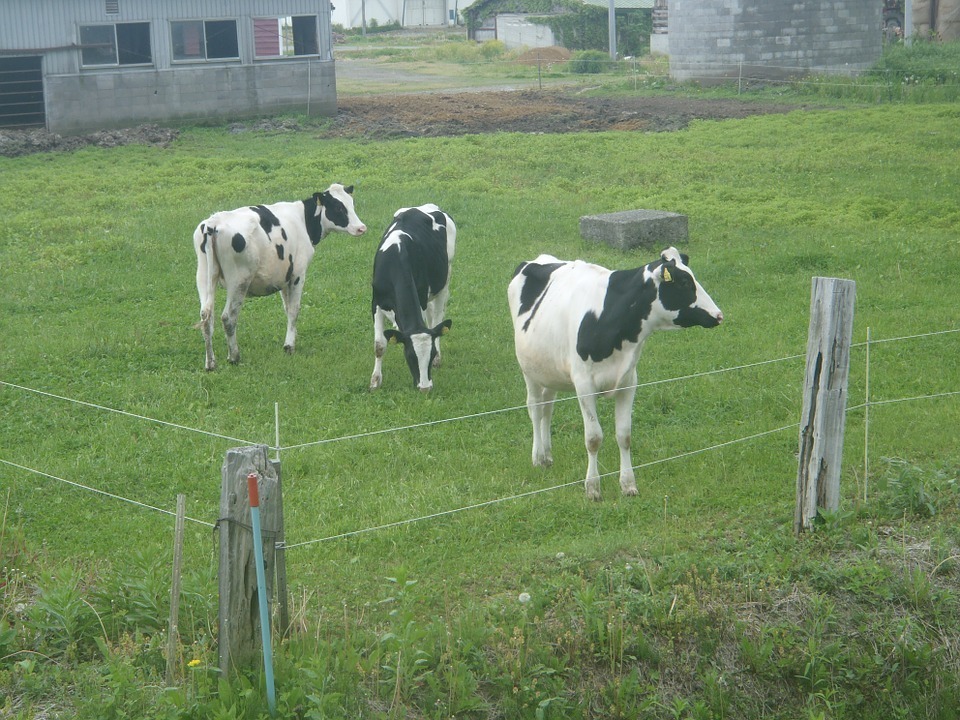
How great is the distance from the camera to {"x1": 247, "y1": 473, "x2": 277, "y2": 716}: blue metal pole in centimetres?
543

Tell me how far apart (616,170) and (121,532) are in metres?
16.2

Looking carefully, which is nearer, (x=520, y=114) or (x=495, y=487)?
(x=495, y=487)

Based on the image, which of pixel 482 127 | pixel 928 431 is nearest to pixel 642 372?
pixel 928 431

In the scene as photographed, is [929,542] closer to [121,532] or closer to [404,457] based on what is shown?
[404,457]

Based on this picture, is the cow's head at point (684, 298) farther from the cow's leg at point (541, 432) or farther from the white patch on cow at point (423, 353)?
the white patch on cow at point (423, 353)

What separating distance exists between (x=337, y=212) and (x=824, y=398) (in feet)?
25.2

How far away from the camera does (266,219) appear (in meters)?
12.9

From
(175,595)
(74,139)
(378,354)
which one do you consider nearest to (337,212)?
(378,354)

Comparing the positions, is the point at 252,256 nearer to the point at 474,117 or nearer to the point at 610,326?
→ the point at 610,326

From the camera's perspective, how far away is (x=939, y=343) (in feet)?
39.0

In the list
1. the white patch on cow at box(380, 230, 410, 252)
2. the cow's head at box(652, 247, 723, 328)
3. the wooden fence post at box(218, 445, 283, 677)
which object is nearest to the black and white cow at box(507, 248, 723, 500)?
the cow's head at box(652, 247, 723, 328)

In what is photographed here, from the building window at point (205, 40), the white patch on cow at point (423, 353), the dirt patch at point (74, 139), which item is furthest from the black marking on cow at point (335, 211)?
the building window at point (205, 40)

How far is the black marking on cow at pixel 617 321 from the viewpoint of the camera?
8.60 metres

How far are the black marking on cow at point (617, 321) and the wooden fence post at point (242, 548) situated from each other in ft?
11.7
